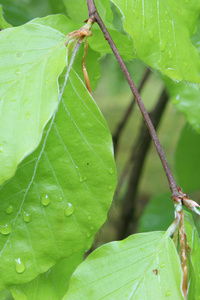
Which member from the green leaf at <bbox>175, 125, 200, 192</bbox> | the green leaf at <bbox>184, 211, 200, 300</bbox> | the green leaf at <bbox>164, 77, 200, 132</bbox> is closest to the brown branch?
the green leaf at <bbox>175, 125, 200, 192</bbox>

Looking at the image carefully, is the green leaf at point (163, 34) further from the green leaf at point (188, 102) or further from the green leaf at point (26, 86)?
the green leaf at point (188, 102)

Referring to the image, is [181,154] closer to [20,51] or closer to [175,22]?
[175,22]

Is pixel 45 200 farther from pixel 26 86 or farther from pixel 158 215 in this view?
pixel 158 215

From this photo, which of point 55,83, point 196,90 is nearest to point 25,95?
point 55,83

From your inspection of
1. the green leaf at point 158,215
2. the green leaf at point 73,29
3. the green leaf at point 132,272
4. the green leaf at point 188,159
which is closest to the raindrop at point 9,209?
the green leaf at point 132,272

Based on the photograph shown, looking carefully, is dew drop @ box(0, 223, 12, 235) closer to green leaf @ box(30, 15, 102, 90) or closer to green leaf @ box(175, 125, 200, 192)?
green leaf @ box(30, 15, 102, 90)

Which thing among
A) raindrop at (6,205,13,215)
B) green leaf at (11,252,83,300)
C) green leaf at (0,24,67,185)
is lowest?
green leaf at (11,252,83,300)
